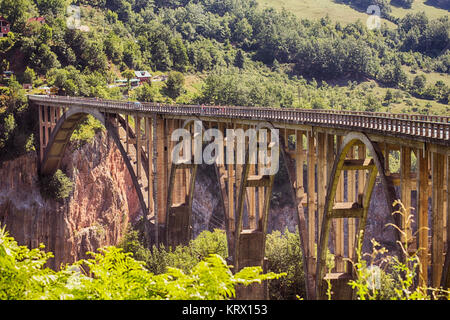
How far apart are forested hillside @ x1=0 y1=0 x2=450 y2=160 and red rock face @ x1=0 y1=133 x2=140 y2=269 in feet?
16.8

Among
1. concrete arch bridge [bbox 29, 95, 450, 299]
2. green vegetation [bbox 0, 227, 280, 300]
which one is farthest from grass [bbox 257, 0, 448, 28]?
green vegetation [bbox 0, 227, 280, 300]

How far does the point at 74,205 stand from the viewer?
75438 millimetres

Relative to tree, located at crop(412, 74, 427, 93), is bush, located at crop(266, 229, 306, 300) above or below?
below

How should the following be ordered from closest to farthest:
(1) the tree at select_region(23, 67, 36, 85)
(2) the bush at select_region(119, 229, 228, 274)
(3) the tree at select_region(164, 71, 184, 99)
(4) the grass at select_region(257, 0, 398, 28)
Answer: (2) the bush at select_region(119, 229, 228, 274) → (1) the tree at select_region(23, 67, 36, 85) → (3) the tree at select_region(164, 71, 184, 99) → (4) the grass at select_region(257, 0, 398, 28)

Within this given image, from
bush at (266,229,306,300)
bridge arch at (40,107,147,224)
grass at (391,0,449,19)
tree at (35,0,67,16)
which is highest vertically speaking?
grass at (391,0,449,19)

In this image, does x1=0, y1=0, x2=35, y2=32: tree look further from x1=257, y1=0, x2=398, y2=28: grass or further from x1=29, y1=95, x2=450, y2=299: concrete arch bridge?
x1=257, y1=0, x2=398, y2=28: grass

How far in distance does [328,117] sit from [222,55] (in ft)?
356

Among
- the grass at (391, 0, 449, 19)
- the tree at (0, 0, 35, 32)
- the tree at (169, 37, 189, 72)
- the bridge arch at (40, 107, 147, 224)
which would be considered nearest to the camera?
the bridge arch at (40, 107, 147, 224)

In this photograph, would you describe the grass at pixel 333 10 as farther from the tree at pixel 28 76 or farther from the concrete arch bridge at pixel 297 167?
the concrete arch bridge at pixel 297 167

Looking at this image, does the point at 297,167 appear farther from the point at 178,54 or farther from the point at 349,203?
the point at 178,54

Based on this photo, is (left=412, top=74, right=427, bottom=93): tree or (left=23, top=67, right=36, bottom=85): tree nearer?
(left=23, top=67, right=36, bottom=85): tree

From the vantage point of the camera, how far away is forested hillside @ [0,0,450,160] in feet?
305

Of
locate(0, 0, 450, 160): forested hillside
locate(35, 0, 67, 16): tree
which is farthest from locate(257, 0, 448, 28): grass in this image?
locate(35, 0, 67, 16): tree
